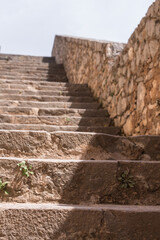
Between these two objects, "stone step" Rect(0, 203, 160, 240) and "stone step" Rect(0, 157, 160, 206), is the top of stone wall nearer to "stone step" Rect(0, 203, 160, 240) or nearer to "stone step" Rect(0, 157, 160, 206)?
"stone step" Rect(0, 157, 160, 206)

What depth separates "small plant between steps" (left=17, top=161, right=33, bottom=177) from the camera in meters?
1.42

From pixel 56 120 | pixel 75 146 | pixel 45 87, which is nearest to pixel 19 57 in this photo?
pixel 45 87

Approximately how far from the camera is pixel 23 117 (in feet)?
9.78

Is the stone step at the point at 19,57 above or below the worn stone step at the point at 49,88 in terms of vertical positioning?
above

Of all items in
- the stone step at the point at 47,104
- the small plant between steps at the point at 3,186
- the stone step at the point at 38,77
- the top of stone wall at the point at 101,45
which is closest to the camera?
the small plant between steps at the point at 3,186

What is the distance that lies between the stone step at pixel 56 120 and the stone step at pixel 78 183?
153 cm

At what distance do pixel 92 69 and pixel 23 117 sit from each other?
1.98m

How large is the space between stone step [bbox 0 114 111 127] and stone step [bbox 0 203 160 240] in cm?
188

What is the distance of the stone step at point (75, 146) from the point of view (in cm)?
181

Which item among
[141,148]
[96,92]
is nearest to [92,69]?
[96,92]

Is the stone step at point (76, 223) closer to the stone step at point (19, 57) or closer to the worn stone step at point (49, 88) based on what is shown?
the worn stone step at point (49, 88)

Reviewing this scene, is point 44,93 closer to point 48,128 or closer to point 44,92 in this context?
point 44,92

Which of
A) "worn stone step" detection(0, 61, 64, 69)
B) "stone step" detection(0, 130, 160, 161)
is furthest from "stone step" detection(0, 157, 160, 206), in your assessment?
"worn stone step" detection(0, 61, 64, 69)

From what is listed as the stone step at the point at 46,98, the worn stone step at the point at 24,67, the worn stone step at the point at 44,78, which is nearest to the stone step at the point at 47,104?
the stone step at the point at 46,98
